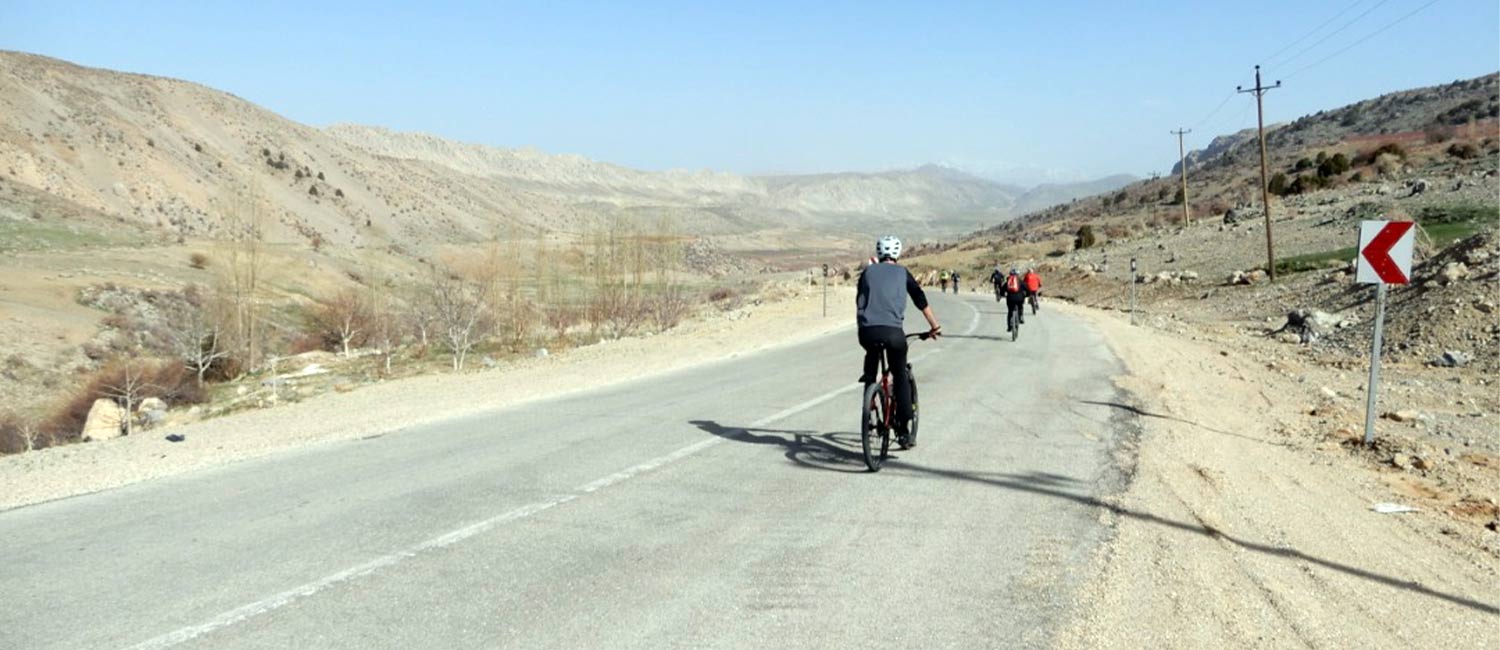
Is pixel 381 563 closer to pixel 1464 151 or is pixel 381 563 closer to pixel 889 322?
pixel 889 322

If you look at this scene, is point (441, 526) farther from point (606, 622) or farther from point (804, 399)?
point (804, 399)

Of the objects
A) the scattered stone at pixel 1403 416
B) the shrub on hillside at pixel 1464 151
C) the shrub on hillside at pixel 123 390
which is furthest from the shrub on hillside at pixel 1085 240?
the scattered stone at pixel 1403 416

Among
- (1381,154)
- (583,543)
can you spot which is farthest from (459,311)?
(1381,154)

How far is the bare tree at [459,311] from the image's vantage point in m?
32.3

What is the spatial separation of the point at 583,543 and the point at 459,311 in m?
28.5

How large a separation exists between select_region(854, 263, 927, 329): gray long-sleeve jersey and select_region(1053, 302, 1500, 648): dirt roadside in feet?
7.55

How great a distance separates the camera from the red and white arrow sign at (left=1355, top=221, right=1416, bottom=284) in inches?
400

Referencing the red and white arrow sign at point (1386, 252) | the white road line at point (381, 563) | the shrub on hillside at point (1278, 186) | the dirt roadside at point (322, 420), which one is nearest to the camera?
the white road line at point (381, 563)

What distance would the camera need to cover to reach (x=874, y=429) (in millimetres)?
8547

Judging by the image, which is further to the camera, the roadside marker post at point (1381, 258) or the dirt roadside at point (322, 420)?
the roadside marker post at point (1381, 258)

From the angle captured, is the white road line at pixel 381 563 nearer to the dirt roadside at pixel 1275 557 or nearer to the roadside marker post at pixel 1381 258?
the dirt roadside at pixel 1275 557

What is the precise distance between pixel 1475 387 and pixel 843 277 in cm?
6361

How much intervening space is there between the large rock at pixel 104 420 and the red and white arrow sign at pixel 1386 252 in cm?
2312

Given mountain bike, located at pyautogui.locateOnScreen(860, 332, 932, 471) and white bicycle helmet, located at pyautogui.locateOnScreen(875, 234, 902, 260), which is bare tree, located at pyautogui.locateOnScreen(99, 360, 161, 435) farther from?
white bicycle helmet, located at pyautogui.locateOnScreen(875, 234, 902, 260)
